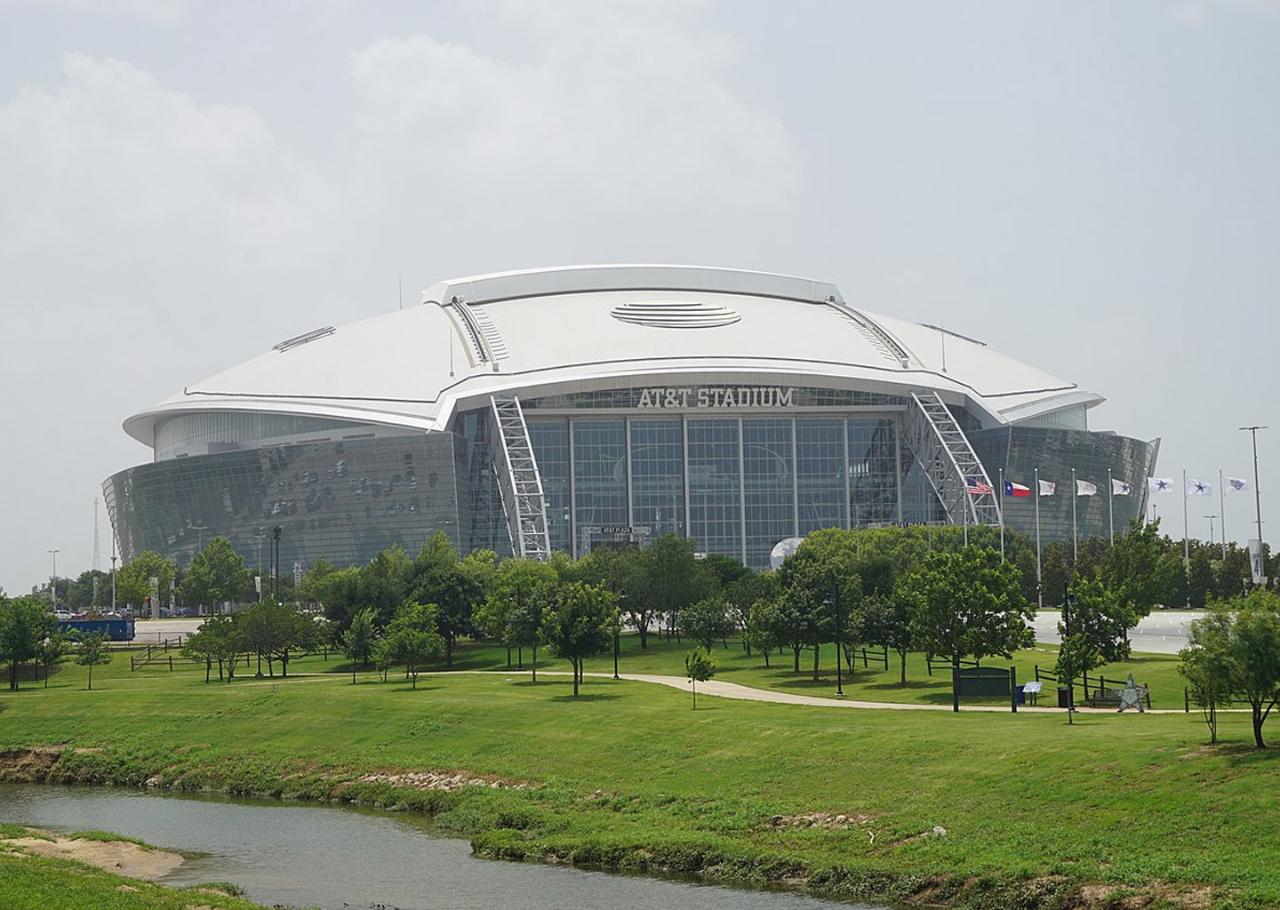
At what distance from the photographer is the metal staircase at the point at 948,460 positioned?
13688cm

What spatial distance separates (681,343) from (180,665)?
75595 mm

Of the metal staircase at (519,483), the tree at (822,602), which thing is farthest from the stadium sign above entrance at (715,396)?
the tree at (822,602)

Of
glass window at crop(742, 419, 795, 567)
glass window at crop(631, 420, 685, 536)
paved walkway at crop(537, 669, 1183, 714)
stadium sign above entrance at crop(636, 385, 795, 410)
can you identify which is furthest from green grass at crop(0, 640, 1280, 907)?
glass window at crop(742, 419, 795, 567)

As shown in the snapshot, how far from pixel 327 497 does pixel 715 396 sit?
35.3 m

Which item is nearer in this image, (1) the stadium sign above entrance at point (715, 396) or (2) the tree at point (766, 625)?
(2) the tree at point (766, 625)

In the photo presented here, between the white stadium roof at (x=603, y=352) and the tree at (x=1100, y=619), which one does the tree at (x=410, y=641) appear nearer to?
the tree at (x=1100, y=619)

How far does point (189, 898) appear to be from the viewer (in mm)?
31000

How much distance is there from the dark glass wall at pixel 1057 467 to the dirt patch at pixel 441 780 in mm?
101872


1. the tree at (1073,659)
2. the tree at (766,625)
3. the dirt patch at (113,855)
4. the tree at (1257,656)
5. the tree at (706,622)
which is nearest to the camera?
the tree at (1257,656)

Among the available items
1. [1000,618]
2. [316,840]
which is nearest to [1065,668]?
[1000,618]

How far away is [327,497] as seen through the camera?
139 m

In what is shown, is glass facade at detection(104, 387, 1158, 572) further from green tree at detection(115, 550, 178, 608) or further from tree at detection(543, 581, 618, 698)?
tree at detection(543, 581, 618, 698)

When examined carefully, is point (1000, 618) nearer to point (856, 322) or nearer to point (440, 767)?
point (440, 767)

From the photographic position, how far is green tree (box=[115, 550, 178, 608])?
13912 cm
